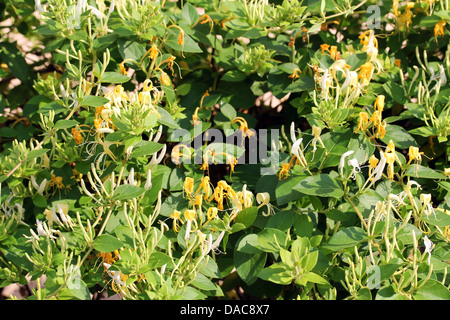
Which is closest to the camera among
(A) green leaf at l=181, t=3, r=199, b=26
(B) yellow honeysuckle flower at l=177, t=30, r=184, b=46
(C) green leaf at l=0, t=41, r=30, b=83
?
(B) yellow honeysuckle flower at l=177, t=30, r=184, b=46

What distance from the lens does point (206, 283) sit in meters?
1.22

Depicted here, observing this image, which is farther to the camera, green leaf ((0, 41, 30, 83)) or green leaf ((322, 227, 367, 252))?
green leaf ((0, 41, 30, 83))

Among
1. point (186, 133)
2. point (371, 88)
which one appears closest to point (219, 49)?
point (186, 133)

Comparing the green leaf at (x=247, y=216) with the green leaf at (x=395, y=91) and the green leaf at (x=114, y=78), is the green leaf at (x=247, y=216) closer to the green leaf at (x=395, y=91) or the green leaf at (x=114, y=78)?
the green leaf at (x=114, y=78)

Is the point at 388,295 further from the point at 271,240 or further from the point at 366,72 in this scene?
the point at 366,72

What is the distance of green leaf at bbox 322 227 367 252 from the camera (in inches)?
46.8

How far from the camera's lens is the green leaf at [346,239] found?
1.19 m

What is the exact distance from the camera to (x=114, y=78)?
1.40 meters

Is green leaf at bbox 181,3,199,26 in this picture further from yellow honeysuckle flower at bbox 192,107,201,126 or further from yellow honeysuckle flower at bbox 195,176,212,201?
yellow honeysuckle flower at bbox 195,176,212,201

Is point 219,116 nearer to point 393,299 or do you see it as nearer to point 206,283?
point 206,283

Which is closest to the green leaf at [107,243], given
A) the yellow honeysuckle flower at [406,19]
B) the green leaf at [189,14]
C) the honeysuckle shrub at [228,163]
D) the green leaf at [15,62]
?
the honeysuckle shrub at [228,163]

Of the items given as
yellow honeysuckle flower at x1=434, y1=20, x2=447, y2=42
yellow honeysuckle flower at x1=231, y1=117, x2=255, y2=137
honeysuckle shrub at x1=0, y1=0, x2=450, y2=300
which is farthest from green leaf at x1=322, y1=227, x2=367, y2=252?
yellow honeysuckle flower at x1=434, y1=20, x2=447, y2=42

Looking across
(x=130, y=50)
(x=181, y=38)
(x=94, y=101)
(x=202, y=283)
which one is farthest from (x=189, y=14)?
(x=202, y=283)
